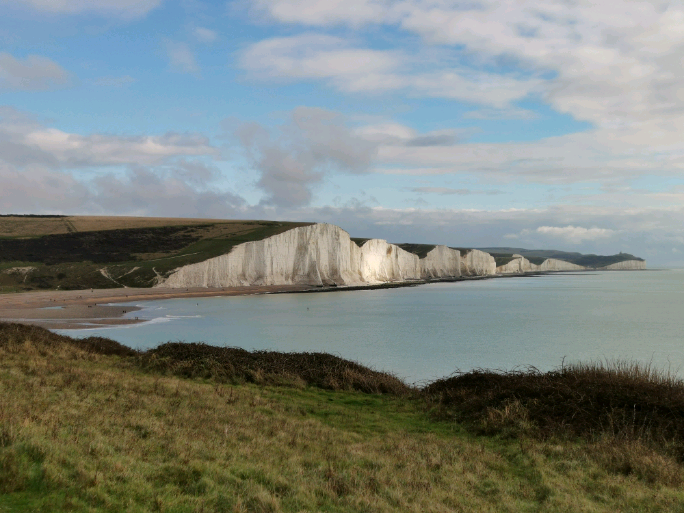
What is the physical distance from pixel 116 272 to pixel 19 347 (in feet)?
232

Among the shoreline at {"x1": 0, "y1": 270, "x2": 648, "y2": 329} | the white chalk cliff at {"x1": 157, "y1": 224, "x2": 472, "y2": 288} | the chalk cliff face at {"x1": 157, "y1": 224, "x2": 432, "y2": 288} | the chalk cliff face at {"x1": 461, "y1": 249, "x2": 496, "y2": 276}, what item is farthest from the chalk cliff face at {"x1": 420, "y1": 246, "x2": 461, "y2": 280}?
the shoreline at {"x1": 0, "y1": 270, "x2": 648, "y2": 329}

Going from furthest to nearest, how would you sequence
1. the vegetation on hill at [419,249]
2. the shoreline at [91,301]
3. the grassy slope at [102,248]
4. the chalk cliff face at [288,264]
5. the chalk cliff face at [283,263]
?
the vegetation on hill at [419,249]
the chalk cliff face at [288,264]
the chalk cliff face at [283,263]
the grassy slope at [102,248]
the shoreline at [91,301]

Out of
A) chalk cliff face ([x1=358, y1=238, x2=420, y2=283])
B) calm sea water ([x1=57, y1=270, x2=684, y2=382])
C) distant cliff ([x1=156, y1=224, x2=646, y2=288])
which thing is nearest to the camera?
calm sea water ([x1=57, y1=270, x2=684, y2=382])

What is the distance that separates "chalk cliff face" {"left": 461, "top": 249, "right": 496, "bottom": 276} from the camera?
579ft

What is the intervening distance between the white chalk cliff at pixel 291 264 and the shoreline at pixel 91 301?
2.34 meters

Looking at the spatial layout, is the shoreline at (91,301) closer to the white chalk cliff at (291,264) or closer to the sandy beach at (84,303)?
the sandy beach at (84,303)

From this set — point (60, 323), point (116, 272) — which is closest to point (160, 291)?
point (116, 272)

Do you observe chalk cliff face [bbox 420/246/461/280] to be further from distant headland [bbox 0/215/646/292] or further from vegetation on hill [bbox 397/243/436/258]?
distant headland [bbox 0/215/646/292]

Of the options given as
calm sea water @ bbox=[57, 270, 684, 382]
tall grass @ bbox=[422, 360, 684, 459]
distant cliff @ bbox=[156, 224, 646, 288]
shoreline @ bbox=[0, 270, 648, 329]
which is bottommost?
calm sea water @ bbox=[57, 270, 684, 382]

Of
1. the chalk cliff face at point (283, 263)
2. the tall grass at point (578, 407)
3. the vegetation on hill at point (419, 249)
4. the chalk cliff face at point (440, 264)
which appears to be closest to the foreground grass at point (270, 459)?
the tall grass at point (578, 407)

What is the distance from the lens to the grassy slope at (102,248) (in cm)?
7694

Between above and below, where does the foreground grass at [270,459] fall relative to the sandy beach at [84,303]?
above

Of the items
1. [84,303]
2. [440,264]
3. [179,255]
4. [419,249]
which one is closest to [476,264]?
[440,264]

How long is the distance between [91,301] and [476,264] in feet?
487
